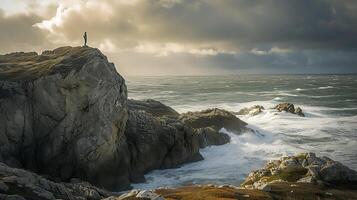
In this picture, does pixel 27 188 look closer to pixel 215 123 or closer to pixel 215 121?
pixel 215 123

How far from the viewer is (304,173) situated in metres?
38.2

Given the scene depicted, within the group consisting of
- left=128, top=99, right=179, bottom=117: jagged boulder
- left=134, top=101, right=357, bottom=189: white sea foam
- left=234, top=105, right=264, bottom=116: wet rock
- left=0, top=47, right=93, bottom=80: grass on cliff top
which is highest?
left=0, top=47, right=93, bottom=80: grass on cliff top

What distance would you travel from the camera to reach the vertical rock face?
4297 centimetres

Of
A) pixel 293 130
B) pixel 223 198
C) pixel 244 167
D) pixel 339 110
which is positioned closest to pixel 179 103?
pixel 339 110

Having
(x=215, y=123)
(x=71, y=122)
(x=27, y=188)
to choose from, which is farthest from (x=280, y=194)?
(x=215, y=123)

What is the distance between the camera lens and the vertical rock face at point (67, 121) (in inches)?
1692

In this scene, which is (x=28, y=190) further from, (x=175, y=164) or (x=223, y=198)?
(x=175, y=164)

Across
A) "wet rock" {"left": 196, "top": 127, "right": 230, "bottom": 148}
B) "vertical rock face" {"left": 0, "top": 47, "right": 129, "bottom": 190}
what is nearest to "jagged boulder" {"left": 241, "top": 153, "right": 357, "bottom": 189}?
"vertical rock face" {"left": 0, "top": 47, "right": 129, "bottom": 190}

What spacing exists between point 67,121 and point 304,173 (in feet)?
84.5

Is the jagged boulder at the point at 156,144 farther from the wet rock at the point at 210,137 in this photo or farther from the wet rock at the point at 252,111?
the wet rock at the point at 252,111

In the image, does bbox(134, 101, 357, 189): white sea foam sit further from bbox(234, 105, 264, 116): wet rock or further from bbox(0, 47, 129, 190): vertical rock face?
bbox(0, 47, 129, 190): vertical rock face

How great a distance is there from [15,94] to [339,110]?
93075 mm

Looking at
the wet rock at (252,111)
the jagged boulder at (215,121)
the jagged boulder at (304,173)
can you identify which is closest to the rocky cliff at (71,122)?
the jagged boulder at (304,173)

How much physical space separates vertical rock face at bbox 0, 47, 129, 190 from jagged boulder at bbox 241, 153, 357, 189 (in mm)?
16281
